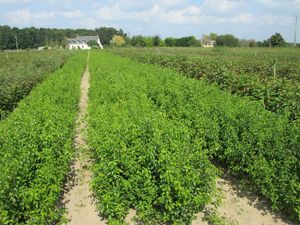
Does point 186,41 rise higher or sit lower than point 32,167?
higher

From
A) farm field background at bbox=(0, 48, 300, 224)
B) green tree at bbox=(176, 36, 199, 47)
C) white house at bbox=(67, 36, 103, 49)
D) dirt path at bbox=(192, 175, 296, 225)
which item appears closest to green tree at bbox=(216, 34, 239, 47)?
green tree at bbox=(176, 36, 199, 47)

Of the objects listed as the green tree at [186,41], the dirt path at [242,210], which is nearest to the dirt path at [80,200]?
the dirt path at [242,210]

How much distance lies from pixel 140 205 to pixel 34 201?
1.59 meters

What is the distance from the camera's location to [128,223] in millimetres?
4844

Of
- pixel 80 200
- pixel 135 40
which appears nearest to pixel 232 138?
pixel 80 200

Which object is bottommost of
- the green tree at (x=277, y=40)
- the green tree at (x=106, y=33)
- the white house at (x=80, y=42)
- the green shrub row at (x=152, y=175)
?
the green shrub row at (x=152, y=175)

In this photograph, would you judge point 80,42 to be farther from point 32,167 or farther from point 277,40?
point 32,167

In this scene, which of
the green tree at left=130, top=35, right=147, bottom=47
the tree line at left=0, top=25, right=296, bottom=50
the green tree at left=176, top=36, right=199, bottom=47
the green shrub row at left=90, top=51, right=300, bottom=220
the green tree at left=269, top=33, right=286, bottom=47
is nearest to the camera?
the green shrub row at left=90, top=51, right=300, bottom=220

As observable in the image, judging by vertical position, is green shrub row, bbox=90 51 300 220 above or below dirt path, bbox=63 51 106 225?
above

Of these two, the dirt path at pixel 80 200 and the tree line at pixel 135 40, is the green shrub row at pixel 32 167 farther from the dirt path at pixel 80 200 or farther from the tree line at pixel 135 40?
the tree line at pixel 135 40

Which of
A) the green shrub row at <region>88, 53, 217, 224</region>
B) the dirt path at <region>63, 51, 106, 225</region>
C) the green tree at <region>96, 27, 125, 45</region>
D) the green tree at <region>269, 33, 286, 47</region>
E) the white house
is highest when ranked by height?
the green tree at <region>96, 27, 125, 45</region>

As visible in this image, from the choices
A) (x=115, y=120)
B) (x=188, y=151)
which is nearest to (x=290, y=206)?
(x=188, y=151)

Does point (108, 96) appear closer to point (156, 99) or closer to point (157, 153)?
point (156, 99)

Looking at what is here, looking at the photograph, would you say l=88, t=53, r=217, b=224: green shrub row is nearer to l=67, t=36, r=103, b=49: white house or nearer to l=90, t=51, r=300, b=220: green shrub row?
l=90, t=51, r=300, b=220: green shrub row
